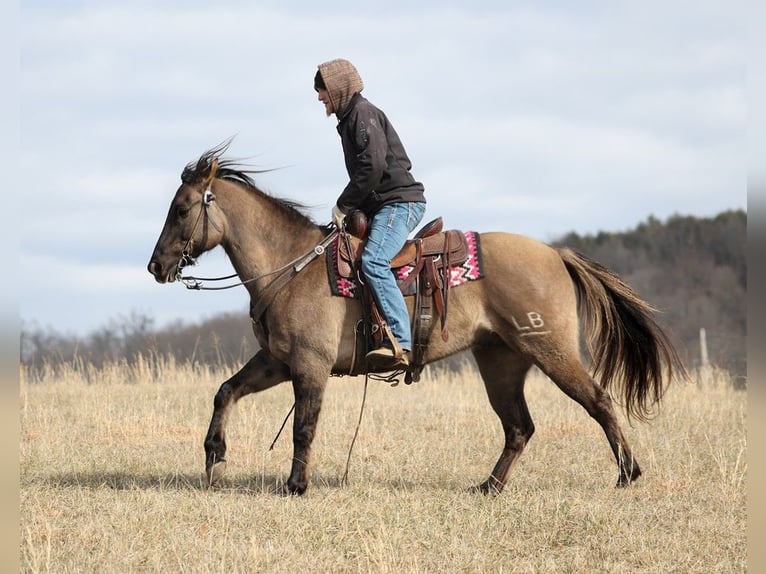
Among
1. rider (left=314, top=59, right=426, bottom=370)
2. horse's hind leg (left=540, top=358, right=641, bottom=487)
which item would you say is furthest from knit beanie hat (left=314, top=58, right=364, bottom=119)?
horse's hind leg (left=540, top=358, right=641, bottom=487)

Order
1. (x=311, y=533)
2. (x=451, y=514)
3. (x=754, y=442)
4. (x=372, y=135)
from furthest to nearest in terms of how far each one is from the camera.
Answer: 1. (x=372, y=135)
2. (x=451, y=514)
3. (x=311, y=533)
4. (x=754, y=442)

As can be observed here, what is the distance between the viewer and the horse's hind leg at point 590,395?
789 cm

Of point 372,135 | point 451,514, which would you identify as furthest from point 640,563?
point 372,135

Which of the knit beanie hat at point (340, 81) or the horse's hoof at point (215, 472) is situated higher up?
the knit beanie hat at point (340, 81)

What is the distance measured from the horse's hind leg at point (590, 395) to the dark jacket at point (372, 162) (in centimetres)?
184

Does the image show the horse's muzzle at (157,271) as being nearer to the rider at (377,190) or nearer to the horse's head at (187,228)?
the horse's head at (187,228)

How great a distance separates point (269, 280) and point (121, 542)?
8.57 feet

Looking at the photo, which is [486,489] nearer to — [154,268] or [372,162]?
[372,162]

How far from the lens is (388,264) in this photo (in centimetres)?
775

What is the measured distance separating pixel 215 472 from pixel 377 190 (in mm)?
2760

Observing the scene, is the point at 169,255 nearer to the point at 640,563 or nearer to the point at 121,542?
the point at 121,542

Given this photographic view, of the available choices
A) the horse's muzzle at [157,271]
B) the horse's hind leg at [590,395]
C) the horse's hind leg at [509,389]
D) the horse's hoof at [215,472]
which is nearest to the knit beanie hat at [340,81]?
the horse's muzzle at [157,271]

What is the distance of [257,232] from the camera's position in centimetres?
823

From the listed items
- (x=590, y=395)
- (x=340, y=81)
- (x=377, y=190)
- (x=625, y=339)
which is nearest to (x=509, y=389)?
(x=590, y=395)
